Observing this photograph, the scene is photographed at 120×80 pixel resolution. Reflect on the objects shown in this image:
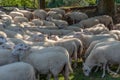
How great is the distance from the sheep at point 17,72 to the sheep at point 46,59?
861 mm

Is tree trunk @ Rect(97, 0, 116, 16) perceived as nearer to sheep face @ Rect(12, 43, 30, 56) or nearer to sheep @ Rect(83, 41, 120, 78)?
sheep @ Rect(83, 41, 120, 78)

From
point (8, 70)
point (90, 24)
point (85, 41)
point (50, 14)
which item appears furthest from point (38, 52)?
point (50, 14)

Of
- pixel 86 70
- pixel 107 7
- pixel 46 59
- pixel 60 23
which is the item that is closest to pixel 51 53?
pixel 46 59

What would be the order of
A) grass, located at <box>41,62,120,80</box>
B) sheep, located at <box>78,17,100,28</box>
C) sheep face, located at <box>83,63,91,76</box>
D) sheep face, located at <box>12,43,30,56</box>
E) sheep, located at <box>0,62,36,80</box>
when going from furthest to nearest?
sheep, located at <box>78,17,100,28</box>
sheep face, located at <box>83,63,91,76</box>
grass, located at <box>41,62,120,80</box>
sheep face, located at <box>12,43,30,56</box>
sheep, located at <box>0,62,36,80</box>

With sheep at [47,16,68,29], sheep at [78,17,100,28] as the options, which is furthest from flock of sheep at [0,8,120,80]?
sheep at [78,17,100,28]

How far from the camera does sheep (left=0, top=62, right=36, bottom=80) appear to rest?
7363 millimetres

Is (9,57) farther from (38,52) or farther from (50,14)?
(50,14)

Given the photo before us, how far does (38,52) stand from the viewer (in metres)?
8.91

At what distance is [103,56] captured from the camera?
998 centimetres

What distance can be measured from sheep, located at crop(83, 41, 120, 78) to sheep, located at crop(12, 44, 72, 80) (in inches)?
55.7

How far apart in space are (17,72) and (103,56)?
3377 millimetres

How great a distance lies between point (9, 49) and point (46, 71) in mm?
1321

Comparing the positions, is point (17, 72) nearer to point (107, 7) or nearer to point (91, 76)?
point (91, 76)

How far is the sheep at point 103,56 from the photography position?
9.90 metres
